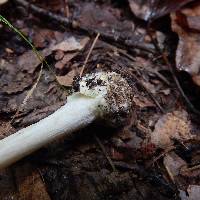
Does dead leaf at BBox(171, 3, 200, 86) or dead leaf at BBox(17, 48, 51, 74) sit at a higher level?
dead leaf at BBox(171, 3, 200, 86)

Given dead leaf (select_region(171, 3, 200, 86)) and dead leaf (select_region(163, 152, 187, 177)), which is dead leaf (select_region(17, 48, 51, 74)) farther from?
dead leaf (select_region(163, 152, 187, 177))

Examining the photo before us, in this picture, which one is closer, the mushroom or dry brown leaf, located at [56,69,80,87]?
the mushroom

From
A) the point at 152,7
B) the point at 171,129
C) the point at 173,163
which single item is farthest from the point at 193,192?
the point at 152,7

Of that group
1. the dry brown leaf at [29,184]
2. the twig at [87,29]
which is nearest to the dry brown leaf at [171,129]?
the twig at [87,29]

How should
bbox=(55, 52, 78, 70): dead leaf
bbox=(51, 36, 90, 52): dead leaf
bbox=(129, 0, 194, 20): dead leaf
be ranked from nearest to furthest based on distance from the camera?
bbox=(55, 52, 78, 70): dead leaf, bbox=(51, 36, 90, 52): dead leaf, bbox=(129, 0, 194, 20): dead leaf

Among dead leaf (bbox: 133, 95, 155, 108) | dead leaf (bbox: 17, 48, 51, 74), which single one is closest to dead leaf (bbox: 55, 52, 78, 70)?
dead leaf (bbox: 17, 48, 51, 74)

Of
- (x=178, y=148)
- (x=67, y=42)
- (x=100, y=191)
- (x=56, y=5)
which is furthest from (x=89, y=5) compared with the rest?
(x=100, y=191)

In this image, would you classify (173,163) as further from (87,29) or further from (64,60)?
(87,29)
